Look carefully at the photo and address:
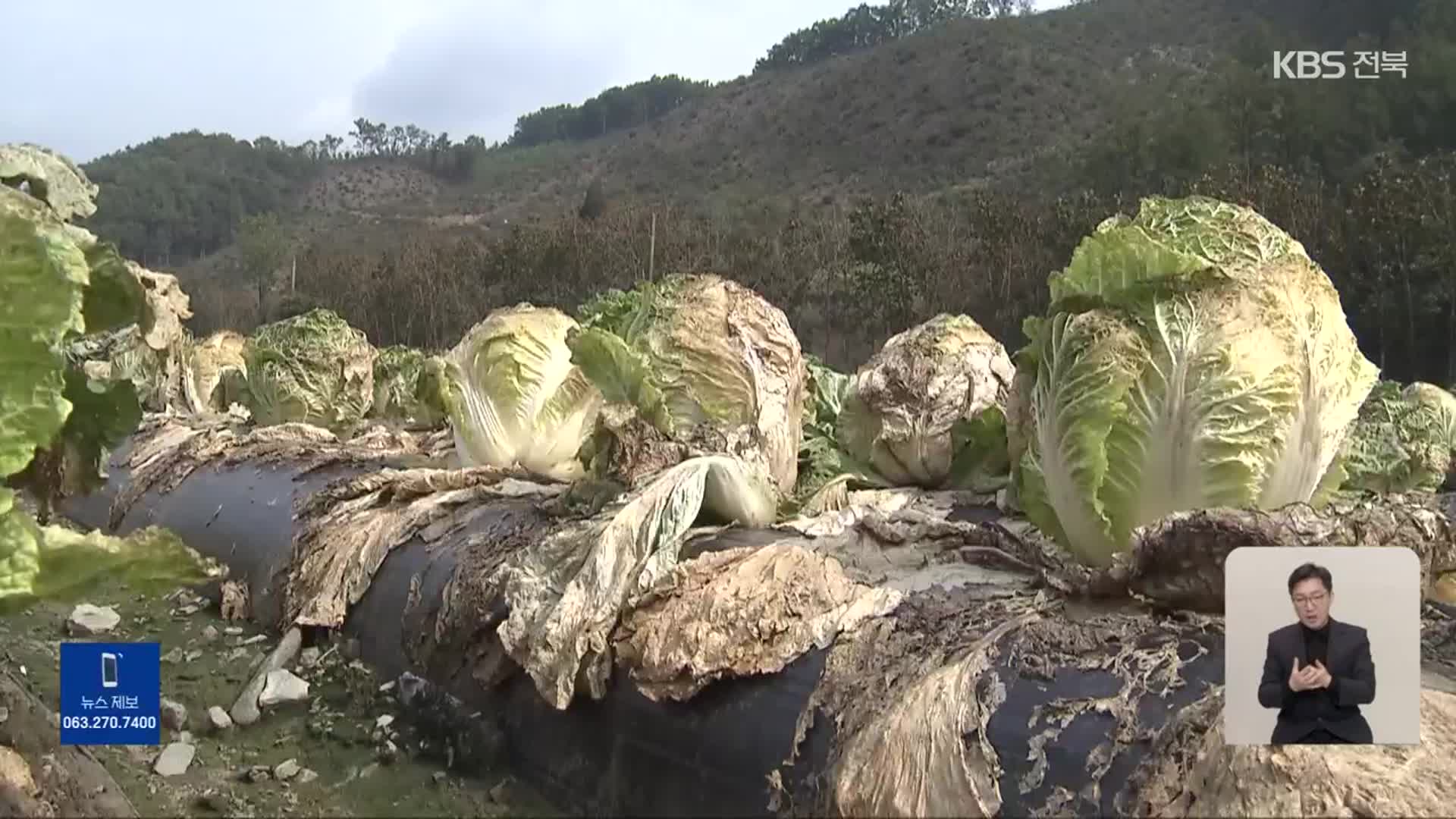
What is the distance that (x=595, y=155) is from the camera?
67438mm

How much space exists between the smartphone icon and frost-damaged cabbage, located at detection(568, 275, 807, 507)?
2.39 metres

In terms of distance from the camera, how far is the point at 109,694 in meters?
4.00

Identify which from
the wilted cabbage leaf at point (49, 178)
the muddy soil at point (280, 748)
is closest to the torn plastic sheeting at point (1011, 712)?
the muddy soil at point (280, 748)

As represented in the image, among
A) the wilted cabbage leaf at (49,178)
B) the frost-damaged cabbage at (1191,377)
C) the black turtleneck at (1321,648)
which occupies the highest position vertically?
the wilted cabbage leaf at (49,178)

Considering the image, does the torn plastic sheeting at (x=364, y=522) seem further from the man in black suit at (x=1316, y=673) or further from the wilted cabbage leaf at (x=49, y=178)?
the man in black suit at (x=1316, y=673)

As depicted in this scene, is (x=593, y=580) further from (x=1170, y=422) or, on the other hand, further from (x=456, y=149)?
(x=456, y=149)

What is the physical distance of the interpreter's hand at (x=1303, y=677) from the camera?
2490mm

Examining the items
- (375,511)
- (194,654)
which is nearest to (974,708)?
(375,511)

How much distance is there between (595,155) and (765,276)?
4139 centimetres

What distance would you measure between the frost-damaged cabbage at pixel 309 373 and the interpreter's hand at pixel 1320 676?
36.3 ft

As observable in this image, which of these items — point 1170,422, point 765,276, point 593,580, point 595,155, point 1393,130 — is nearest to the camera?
point 1170,422

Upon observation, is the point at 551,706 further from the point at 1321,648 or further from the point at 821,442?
the point at 821,442

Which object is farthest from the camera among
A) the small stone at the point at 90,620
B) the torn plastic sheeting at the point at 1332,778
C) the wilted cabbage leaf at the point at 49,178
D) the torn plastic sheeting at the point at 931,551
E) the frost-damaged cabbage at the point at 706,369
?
the frost-damaged cabbage at the point at 706,369

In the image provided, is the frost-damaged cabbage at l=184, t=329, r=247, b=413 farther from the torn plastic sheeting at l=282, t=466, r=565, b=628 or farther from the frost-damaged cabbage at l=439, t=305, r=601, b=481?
the torn plastic sheeting at l=282, t=466, r=565, b=628
